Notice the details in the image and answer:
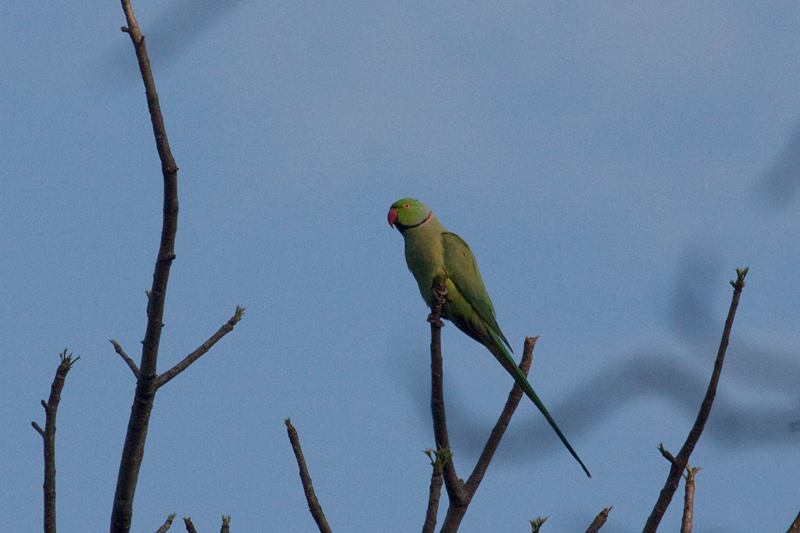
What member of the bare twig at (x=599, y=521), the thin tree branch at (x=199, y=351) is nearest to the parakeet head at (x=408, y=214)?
the thin tree branch at (x=199, y=351)

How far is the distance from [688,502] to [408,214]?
13.4ft

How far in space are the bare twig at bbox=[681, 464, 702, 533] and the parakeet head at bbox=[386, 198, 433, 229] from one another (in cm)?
382

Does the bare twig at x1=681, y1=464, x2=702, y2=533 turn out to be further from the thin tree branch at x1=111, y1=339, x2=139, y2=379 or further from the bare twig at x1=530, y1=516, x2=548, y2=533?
the thin tree branch at x1=111, y1=339, x2=139, y2=379

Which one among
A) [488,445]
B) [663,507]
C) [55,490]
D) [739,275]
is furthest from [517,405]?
[55,490]

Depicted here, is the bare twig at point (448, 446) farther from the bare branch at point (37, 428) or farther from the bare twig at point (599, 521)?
the bare branch at point (37, 428)

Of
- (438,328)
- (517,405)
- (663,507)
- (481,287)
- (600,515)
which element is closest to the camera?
(663,507)

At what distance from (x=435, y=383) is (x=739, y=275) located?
4.85ft

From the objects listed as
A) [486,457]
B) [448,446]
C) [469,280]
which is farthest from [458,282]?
[448,446]

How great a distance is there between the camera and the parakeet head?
6956mm

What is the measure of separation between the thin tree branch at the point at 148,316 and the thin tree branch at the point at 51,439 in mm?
311

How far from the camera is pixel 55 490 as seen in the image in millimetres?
3129

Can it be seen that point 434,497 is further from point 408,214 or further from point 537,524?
point 408,214

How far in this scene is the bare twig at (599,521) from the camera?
3.53m

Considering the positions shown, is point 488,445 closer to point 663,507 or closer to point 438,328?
point 438,328
